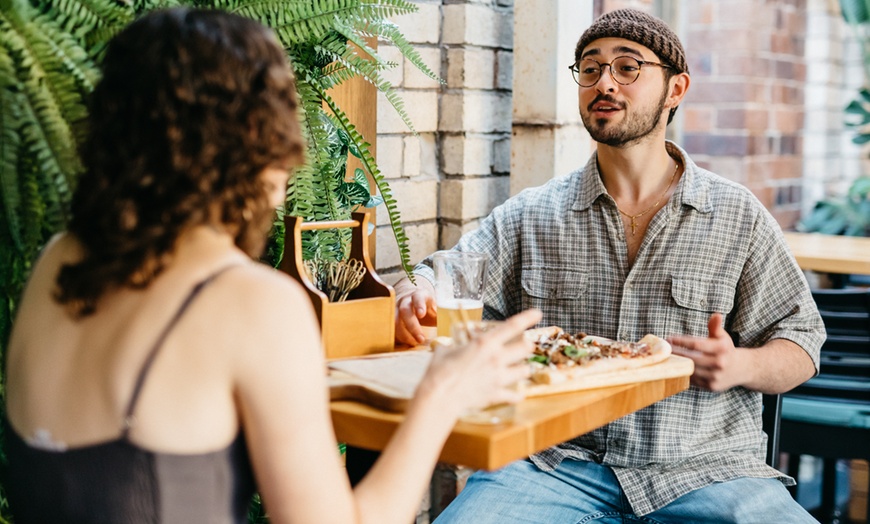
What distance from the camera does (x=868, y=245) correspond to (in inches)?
125

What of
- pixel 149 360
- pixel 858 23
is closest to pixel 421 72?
pixel 149 360

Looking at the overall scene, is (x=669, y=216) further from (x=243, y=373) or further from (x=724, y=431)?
(x=243, y=373)

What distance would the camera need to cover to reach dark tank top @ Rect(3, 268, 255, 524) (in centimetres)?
98

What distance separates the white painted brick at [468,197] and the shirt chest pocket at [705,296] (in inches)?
28.5

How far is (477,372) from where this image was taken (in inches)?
45.6

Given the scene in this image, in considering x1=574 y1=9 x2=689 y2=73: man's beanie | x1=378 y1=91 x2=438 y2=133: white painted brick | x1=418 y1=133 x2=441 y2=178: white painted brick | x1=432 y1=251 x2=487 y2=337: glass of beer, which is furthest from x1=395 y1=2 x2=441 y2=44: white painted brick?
x1=432 y1=251 x2=487 y2=337: glass of beer

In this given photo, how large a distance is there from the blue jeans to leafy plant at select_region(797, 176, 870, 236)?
219 cm

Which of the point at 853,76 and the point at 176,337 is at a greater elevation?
the point at 853,76

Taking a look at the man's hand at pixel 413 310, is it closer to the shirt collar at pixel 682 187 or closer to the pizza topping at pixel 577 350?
the pizza topping at pixel 577 350

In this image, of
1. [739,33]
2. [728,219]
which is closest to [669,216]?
[728,219]

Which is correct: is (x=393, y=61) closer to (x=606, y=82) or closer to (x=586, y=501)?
(x=606, y=82)

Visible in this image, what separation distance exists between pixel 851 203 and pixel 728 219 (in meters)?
2.08

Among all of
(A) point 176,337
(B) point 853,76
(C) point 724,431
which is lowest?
(C) point 724,431

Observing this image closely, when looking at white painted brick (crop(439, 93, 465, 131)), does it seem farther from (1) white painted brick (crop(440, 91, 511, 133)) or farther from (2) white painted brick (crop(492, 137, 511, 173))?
(2) white painted brick (crop(492, 137, 511, 173))
